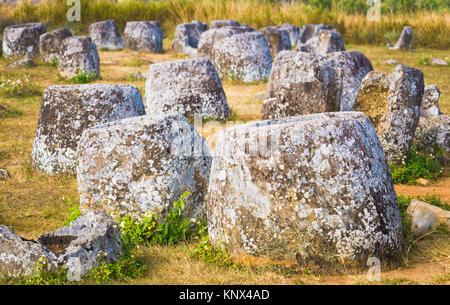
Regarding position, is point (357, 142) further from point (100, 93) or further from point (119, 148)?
point (100, 93)

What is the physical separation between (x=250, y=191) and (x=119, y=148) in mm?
1541

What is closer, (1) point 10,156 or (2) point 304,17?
(1) point 10,156

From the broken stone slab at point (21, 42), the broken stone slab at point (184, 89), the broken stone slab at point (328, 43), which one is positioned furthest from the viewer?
the broken stone slab at point (21, 42)

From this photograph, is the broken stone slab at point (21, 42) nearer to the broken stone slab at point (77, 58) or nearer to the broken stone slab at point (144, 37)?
the broken stone slab at point (144, 37)

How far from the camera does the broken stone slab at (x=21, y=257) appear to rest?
4004 mm

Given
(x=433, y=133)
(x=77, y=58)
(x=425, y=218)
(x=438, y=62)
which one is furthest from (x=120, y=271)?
(x=438, y=62)

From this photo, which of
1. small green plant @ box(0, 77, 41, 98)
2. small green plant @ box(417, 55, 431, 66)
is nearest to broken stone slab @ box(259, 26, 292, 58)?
small green plant @ box(417, 55, 431, 66)

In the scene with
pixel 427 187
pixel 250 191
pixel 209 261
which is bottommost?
pixel 427 187

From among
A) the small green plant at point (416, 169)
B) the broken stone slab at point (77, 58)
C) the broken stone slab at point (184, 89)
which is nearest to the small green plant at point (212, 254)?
the small green plant at point (416, 169)

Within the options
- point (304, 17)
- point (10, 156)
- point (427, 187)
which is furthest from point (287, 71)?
point (304, 17)

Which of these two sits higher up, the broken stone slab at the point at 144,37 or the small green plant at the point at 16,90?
the broken stone slab at the point at 144,37

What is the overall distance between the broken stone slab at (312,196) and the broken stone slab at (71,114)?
3166 millimetres

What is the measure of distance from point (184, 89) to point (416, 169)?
417cm

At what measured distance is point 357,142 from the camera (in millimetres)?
4234
